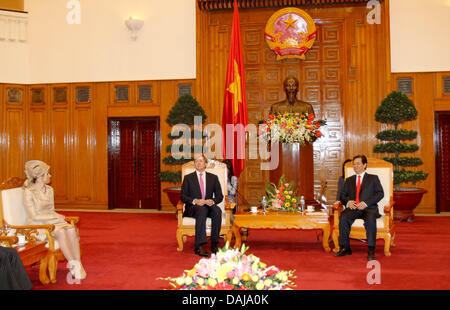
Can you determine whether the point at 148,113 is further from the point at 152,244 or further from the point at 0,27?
the point at 152,244

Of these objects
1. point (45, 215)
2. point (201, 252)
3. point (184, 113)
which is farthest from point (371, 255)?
point (184, 113)

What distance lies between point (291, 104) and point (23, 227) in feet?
17.1

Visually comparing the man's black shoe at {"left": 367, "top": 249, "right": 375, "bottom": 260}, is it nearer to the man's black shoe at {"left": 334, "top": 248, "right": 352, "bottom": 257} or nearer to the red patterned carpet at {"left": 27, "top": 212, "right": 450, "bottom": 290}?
the red patterned carpet at {"left": 27, "top": 212, "right": 450, "bottom": 290}

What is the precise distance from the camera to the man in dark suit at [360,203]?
4.94 meters

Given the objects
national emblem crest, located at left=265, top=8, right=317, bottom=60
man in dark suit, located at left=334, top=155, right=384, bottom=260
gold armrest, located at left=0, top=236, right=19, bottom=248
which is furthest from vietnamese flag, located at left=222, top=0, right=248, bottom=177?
gold armrest, located at left=0, top=236, right=19, bottom=248

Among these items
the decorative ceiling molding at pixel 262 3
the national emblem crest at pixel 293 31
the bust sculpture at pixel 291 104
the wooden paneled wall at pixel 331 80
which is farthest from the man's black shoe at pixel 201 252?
the decorative ceiling molding at pixel 262 3

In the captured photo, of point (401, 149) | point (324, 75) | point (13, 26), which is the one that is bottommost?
point (401, 149)

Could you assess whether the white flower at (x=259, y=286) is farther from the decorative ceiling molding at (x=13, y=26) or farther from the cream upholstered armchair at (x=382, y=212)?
the decorative ceiling molding at (x=13, y=26)

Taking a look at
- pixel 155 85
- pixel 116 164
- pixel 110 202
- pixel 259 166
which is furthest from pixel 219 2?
pixel 110 202

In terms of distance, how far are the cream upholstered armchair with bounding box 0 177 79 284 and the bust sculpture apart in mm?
4685

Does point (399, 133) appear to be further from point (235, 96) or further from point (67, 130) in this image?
point (67, 130)

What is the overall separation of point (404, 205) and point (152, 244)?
440 cm

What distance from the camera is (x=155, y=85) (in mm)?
9531

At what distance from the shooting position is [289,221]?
17.3 feet
